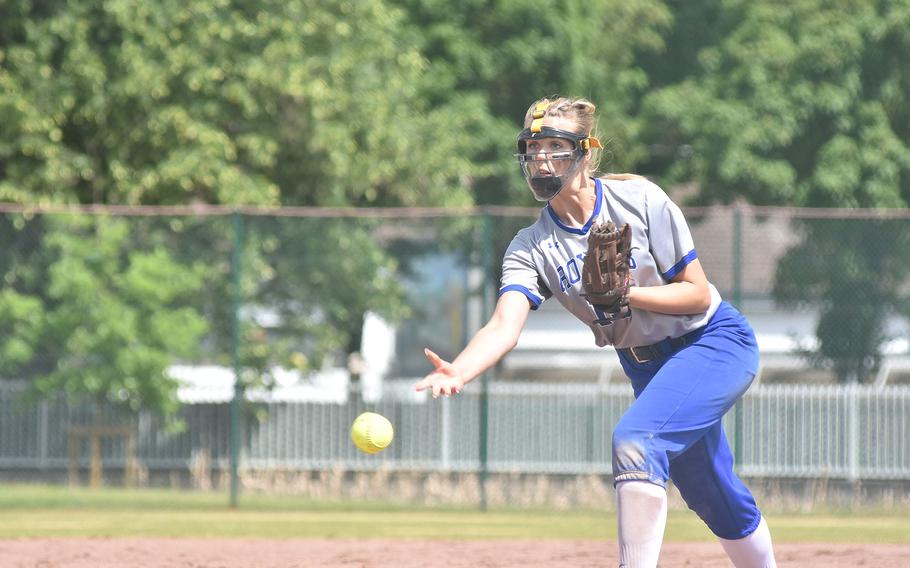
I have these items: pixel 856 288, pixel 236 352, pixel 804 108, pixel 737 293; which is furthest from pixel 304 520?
pixel 804 108

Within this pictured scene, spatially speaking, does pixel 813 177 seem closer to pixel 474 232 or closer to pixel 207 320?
pixel 474 232

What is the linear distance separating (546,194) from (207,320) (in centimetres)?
808

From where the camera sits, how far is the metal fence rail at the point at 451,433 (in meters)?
11.9

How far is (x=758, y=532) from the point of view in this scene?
17.1 feet

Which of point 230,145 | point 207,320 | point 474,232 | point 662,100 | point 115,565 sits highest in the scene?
point 662,100

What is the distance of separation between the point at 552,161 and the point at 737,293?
7.21m

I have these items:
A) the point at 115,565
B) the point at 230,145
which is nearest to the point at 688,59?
the point at 230,145

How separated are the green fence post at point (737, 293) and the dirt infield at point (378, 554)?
2645mm

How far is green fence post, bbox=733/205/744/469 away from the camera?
11.7m

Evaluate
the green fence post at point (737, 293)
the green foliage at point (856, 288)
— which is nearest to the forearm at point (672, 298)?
the green fence post at point (737, 293)

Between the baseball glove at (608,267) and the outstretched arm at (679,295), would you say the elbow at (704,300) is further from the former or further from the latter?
the baseball glove at (608,267)

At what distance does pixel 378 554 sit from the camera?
8211mm

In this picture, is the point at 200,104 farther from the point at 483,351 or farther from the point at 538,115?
the point at 483,351

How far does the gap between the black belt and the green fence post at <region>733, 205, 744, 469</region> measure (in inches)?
260
